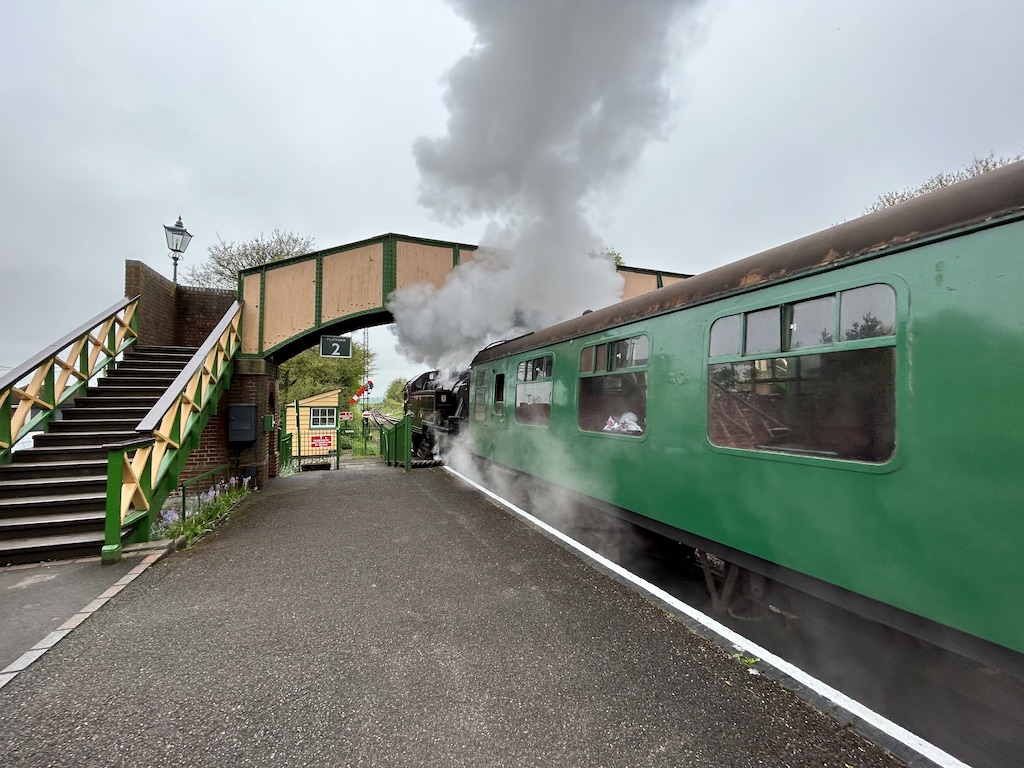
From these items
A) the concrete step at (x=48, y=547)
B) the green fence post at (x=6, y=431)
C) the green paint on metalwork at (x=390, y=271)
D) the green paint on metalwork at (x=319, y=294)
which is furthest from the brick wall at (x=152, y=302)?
the concrete step at (x=48, y=547)

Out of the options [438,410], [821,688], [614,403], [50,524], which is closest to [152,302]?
[50,524]

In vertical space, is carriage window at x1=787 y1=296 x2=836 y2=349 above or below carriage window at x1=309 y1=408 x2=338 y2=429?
above

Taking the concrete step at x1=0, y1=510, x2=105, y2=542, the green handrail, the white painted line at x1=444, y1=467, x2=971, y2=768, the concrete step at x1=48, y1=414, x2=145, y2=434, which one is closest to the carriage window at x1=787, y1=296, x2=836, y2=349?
the white painted line at x1=444, y1=467, x2=971, y2=768

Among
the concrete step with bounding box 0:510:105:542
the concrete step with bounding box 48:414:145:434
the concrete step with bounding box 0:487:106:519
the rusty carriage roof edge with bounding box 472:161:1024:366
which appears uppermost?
the rusty carriage roof edge with bounding box 472:161:1024:366

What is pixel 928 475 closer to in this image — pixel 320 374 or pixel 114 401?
pixel 114 401

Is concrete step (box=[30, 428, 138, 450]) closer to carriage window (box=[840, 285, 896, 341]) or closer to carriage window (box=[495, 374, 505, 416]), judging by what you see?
carriage window (box=[495, 374, 505, 416])

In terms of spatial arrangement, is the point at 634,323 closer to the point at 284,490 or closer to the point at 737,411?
the point at 737,411

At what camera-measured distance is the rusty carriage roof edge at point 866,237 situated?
186 centimetres

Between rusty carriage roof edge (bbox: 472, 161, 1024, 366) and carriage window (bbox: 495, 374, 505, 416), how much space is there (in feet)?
11.7

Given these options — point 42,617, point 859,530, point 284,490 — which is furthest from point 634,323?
point 284,490

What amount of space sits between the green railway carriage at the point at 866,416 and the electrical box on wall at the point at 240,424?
7422mm

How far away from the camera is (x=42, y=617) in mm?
3100

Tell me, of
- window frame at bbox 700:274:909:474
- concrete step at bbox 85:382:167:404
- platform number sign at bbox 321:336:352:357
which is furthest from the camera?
platform number sign at bbox 321:336:352:357

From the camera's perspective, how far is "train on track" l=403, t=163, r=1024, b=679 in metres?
1.77
